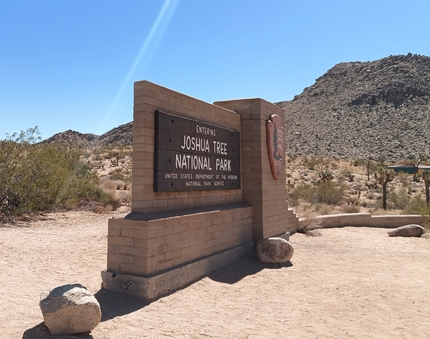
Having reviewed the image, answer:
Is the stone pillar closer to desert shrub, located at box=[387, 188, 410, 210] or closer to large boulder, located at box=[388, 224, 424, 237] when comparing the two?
large boulder, located at box=[388, 224, 424, 237]

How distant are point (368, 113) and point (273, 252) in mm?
56751

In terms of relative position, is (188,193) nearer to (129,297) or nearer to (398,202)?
(129,297)

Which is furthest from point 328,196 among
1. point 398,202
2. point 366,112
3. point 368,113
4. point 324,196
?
point 366,112

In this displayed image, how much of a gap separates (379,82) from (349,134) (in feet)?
44.7

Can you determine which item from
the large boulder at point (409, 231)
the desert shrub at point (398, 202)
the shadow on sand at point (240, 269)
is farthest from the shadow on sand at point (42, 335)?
the desert shrub at point (398, 202)

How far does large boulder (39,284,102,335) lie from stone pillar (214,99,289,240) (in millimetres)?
6588

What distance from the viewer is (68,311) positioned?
4.97 metres

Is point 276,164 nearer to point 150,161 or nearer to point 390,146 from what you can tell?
point 150,161

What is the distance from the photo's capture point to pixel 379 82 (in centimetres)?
6644

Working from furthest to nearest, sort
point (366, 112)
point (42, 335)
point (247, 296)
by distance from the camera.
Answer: point (366, 112)
point (247, 296)
point (42, 335)

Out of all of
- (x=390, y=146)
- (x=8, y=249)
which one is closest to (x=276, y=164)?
(x=8, y=249)

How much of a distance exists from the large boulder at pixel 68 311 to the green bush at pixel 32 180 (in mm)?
11149

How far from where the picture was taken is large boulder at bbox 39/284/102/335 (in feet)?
16.3

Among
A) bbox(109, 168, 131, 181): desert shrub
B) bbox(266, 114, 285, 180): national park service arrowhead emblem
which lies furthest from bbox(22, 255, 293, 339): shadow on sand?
bbox(109, 168, 131, 181): desert shrub
